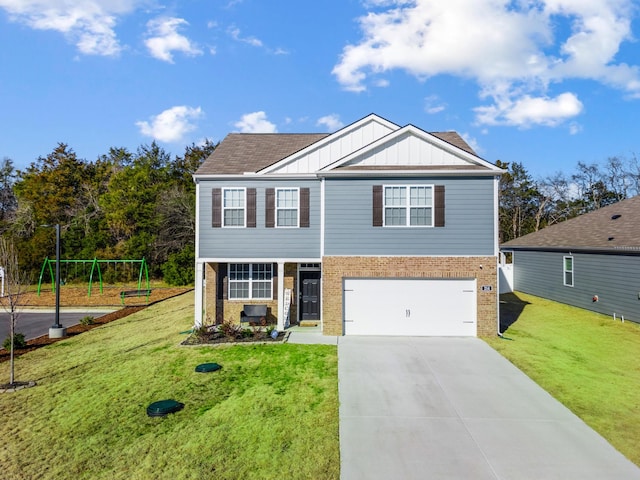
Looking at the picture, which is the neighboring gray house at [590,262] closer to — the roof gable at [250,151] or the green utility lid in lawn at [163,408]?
the roof gable at [250,151]

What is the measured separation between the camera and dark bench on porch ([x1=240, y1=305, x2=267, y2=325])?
14094 millimetres

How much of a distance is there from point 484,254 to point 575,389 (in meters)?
5.09

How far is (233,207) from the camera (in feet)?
46.3

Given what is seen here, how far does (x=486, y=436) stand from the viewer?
22.2ft

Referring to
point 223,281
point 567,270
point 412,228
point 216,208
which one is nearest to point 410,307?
point 412,228

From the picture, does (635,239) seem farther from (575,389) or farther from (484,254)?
(575,389)

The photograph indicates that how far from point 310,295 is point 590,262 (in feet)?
42.6

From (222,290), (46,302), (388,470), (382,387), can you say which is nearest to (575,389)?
(382,387)

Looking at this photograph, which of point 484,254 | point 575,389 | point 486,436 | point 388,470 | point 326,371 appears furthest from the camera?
point 484,254

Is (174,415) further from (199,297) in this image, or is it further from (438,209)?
(438,209)

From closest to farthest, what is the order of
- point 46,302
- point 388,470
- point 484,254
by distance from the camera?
point 388,470, point 484,254, point 46,302

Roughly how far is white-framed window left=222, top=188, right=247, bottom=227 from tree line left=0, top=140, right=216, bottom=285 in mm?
16910

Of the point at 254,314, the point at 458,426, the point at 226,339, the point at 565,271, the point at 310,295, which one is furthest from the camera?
the point at 565,271

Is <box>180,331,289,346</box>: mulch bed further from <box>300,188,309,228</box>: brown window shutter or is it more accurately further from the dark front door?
<box>300,188,309,228</box>: brown window shutter
